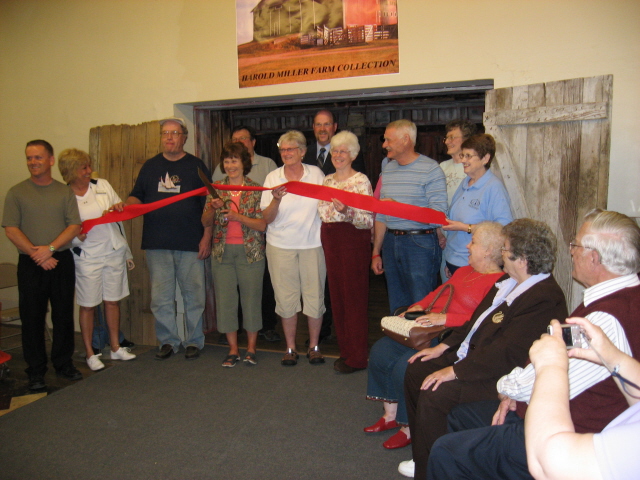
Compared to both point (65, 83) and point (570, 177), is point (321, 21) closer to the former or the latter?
point (570, 177)

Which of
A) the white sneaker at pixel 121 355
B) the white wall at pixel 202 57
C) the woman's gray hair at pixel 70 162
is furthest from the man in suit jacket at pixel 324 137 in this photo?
the white sneaker at pixel 121 355

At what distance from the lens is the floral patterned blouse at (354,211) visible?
367 centimetres

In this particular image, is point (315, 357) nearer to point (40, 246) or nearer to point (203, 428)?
point (203, 428)

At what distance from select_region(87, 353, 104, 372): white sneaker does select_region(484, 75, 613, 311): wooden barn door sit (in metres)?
3.47

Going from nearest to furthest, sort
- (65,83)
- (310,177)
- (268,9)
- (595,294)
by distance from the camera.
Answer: (595,294)
(310,177)
(268,9)
(65,83)

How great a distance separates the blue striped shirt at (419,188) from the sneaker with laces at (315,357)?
124 centimetres

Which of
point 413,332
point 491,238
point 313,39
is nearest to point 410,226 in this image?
point 491,238

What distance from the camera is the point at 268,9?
4.38 metres

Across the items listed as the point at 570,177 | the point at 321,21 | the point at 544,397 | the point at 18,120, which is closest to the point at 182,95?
the point at 321,21

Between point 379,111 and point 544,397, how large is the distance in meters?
8.92

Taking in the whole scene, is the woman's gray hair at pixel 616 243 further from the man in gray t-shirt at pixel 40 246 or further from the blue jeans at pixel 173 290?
the man in gray t-shirt at pixel 40 246

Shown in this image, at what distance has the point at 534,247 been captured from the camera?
219 centimetres

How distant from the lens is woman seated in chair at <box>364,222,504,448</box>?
8.64 ft

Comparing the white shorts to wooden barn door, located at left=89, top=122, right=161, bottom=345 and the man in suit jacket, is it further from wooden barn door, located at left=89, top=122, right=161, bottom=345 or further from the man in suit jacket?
the man in suit jacket
